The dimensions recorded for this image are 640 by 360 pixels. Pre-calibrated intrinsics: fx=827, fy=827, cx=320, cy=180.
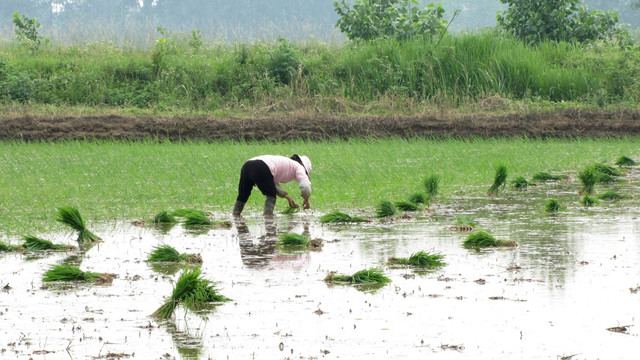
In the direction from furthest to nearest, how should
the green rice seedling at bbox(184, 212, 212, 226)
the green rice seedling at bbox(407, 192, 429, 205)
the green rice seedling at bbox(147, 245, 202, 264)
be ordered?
the green rice seedling at bbox(407, 192, 429, 205), the green rice seedling at bbox(184, 212, 212, 226), the green rice seedling at bbox(147, 245, 202, 264)

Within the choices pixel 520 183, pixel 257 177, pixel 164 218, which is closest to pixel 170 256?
pixel 164 218

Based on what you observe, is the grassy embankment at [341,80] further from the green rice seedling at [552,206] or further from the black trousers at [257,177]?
the black trousers at [257,177]

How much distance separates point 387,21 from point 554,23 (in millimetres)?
6095

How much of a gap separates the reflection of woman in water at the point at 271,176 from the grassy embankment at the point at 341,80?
44.5 ft

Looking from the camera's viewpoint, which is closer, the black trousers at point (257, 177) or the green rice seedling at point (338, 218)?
the green rice seedling at point (338, 218)

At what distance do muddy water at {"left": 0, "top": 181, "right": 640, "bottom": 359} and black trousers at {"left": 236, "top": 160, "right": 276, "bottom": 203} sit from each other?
1.08 m

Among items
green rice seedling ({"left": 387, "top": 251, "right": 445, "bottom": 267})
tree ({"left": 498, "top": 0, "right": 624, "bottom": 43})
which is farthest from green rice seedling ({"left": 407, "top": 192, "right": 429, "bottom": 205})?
tree ({"left": 498, "top": 0, "right": 624, "bottom": 43})

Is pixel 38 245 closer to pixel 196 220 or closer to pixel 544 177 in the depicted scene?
pixel 196 220

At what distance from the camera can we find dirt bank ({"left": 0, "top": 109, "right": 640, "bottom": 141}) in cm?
2145

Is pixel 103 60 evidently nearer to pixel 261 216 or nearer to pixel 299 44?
pixel 299 44

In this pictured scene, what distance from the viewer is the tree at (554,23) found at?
98.1 ft

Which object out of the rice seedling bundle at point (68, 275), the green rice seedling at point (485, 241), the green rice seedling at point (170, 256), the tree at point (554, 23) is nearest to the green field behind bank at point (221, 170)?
the green rice seedling at point (170, 256)

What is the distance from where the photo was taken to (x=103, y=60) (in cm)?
2805

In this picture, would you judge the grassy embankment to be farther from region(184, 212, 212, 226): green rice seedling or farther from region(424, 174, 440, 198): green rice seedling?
region(184, 212, 212, 226): green rice seedling
